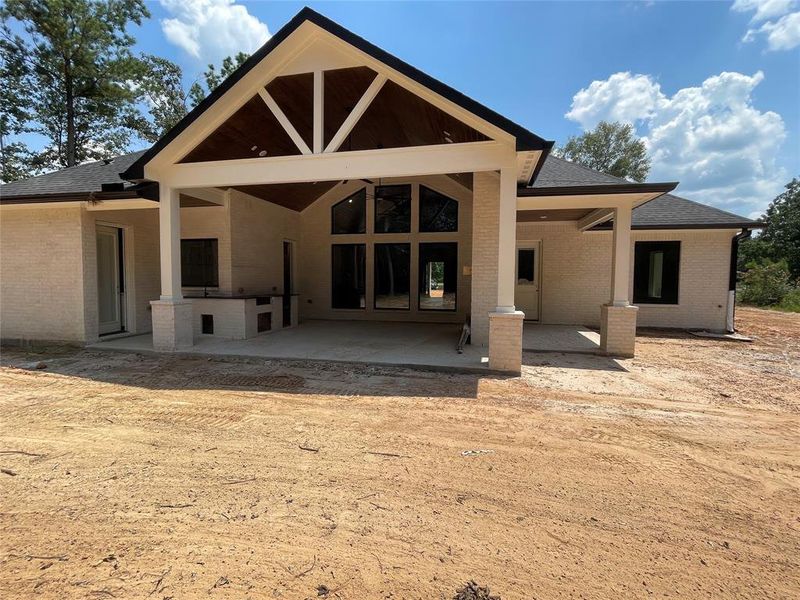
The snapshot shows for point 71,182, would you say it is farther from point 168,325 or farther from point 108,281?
point 168,325

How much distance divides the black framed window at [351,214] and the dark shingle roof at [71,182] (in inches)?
224

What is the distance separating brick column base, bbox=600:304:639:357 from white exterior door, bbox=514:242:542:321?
398 cm

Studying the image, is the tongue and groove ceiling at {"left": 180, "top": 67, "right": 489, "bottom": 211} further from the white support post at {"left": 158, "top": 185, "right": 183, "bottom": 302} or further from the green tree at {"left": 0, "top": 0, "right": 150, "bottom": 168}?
the green tree at {"left": 0, "top": 0, "right": 150, "bottom": 168}

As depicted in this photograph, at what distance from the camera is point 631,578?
1.98 metres

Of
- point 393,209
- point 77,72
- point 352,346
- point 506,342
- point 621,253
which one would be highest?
point 77,72

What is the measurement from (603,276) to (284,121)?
9.23 meters

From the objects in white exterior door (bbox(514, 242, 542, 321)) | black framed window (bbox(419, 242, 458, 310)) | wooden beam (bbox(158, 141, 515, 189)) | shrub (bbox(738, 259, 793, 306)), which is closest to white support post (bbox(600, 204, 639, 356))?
wooden beam (bbox(158, 141, 515, 189))

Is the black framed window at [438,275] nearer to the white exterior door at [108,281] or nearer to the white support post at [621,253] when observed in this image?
the white support post at [621,253]

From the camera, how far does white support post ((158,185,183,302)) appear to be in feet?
23.8

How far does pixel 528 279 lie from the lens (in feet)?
37.8

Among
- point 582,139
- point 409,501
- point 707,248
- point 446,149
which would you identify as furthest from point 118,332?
point 582,139

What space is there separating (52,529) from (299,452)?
1610mm

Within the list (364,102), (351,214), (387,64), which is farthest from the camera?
(351,214)

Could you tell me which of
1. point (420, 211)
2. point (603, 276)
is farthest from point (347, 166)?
point (603, 276)
